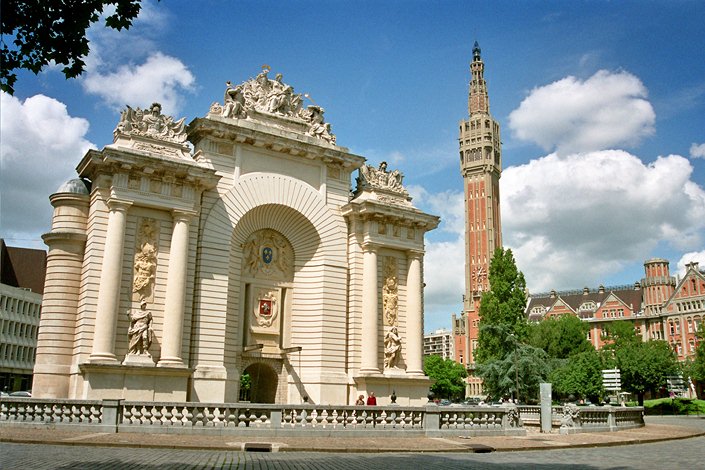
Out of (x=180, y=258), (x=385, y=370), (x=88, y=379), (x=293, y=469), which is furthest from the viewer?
(x=385, y=370)

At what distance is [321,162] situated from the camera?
37.1m

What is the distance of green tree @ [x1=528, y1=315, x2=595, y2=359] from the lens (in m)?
84.3

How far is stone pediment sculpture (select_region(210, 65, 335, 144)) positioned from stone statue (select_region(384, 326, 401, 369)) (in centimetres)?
1180

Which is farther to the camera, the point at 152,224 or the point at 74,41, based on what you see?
the point at 152,224

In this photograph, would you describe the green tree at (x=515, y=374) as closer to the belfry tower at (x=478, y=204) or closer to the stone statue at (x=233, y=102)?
the stone statue at (x=233, y=102)

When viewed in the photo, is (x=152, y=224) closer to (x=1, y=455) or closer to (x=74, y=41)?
(x=1, y=455)

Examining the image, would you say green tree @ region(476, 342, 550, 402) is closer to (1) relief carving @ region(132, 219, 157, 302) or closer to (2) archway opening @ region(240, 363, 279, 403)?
(2) archway opening @ region(240, 363, 279, 403)

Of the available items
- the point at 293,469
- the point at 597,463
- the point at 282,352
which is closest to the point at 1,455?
the point at 293,469

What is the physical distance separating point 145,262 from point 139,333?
345cm

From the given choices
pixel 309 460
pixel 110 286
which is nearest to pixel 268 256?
pixel 110 286

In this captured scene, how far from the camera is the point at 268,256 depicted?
118ft

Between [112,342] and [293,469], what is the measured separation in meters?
16.8

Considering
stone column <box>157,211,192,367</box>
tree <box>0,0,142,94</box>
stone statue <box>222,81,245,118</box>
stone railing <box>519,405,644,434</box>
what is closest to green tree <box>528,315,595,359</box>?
stone railing <box>519,405,644,434</box>

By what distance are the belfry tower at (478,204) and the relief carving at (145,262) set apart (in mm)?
90024
